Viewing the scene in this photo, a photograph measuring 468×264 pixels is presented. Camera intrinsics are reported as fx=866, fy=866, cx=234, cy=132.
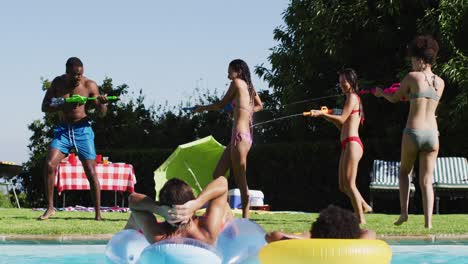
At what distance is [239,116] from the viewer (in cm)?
995

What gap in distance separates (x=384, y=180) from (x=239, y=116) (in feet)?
26.4

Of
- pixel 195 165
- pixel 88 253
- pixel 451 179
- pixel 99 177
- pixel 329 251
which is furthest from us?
pixel 451 179

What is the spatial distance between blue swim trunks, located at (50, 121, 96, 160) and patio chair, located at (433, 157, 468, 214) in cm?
827

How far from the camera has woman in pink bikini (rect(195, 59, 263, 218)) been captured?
9852 mm

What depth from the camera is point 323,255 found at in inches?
182

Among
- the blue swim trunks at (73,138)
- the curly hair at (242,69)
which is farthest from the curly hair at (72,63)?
the curly hair at (242,69)

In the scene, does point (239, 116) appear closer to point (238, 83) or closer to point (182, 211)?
point (238, 83)

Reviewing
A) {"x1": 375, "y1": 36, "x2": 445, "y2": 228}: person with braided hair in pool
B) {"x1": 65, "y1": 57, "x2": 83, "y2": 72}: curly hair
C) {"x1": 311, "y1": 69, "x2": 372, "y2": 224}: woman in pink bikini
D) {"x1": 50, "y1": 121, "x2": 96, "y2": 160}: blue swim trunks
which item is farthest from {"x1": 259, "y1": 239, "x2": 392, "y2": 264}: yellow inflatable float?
{"x1": 50, "y1": 121, "x2": 96, "y2": 160}: blue swim trunks

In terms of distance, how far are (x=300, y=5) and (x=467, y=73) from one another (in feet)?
19.0

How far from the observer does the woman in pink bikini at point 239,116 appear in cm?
985

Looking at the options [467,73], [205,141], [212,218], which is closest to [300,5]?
[467,73]

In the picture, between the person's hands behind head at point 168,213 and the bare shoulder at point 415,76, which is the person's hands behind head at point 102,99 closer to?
the bare shoulder at point 415,76

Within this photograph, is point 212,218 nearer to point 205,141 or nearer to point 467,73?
point 205,141

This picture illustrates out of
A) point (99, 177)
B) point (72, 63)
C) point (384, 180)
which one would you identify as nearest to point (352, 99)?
point (72, 63)
